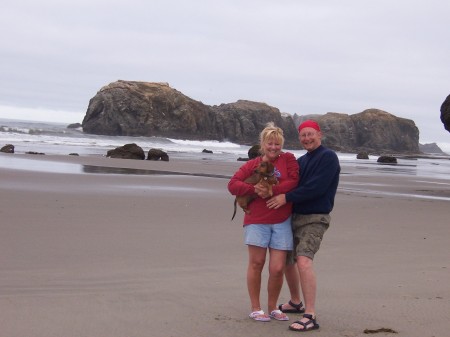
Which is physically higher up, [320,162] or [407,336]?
[320,162]

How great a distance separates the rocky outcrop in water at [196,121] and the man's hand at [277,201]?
7065 centimetres

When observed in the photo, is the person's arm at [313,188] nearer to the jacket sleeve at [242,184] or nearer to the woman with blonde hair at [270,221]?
the woman with blonde hair at [270,221]

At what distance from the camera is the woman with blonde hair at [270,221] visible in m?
5.02

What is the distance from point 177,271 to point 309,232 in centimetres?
196

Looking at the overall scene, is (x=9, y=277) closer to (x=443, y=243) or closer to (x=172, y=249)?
(x=172, y=249)

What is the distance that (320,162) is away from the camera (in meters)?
5.04

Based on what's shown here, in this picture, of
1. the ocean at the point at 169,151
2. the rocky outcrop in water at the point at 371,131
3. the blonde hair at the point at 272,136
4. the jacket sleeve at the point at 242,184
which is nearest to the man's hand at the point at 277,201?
the jacket sleeve at the point at 242,184

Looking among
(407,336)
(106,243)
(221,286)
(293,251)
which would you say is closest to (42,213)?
(106,243)

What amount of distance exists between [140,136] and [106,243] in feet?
219

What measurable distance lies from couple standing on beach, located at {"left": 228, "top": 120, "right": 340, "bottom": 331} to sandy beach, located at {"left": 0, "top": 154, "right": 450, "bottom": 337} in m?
0.36

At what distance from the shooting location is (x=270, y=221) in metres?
5.04


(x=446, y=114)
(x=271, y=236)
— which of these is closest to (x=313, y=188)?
(x=271, y=236)

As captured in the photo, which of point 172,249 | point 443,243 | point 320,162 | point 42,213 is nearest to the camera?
point 320,162

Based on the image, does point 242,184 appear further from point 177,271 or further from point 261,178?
point 177,271
